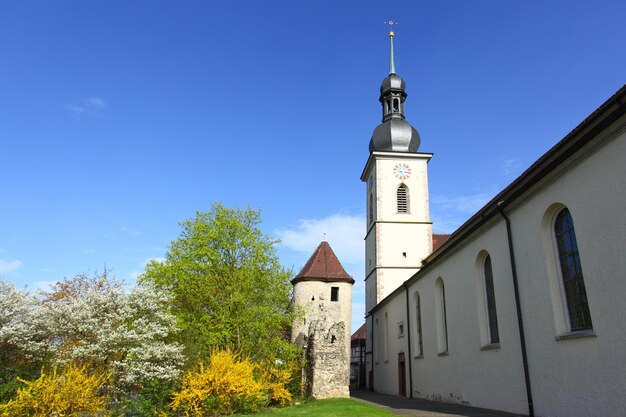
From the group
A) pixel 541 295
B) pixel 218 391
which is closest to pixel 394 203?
pixel 218 391

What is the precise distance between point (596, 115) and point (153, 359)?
664 inches

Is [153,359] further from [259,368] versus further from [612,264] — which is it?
[612,264]

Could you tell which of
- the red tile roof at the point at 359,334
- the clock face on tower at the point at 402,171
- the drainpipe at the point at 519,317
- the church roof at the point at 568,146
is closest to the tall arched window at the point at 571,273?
the church roof at the point at 568,146

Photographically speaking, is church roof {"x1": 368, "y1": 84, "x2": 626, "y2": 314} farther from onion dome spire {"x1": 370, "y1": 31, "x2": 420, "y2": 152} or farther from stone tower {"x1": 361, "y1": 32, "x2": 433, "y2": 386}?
onion dome spire {"x1": 370, "y1": 31, "x2": 420, "y2": 152}

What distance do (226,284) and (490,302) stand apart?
14489 mm

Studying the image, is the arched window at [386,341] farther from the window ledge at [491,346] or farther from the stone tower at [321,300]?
the window ledge at [491,346]

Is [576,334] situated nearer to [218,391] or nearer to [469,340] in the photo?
[469,340]

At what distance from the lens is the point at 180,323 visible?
21875 mm

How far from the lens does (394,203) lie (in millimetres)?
34250

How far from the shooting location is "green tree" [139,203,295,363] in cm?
2258

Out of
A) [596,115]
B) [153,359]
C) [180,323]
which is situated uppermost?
[596,115]

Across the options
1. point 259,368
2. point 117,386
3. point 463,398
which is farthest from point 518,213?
point 117,386

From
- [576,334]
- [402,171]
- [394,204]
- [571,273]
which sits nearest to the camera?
[576,334]

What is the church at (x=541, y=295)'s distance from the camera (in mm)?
8570
